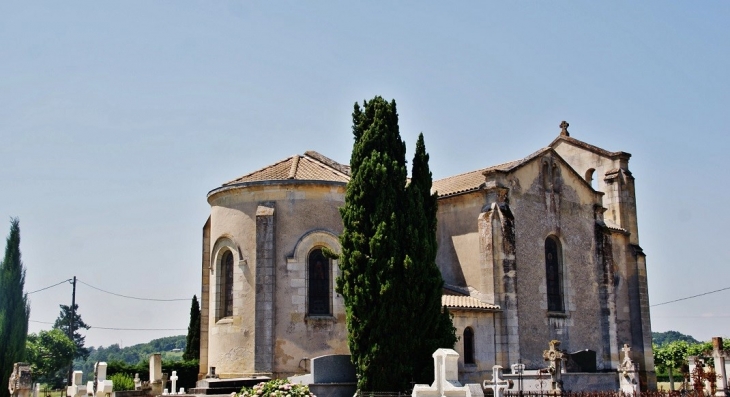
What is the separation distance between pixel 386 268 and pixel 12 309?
552 inches

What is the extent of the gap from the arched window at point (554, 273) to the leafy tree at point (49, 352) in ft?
136

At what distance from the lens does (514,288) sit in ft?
96.1

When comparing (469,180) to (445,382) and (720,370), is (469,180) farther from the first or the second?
(445,382)

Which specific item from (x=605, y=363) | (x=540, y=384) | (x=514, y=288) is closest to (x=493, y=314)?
(x=514, y=288)

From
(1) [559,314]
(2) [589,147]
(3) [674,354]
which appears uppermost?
(2) [589,147]

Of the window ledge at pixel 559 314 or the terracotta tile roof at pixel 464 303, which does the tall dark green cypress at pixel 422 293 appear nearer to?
the terracotta tile roof at pixel 464 303

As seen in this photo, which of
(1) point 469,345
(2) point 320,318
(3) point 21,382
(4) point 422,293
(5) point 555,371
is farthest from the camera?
(1) point 469,345

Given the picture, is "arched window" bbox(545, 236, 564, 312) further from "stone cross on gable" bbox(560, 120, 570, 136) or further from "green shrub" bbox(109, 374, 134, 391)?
"green shrub" bbox(109, 374, 134, 391)

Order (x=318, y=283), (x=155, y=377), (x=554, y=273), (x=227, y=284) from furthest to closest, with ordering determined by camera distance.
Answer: (x=554, y=273)
(x=155, y=377)
(x=227, y=284)
(x=318, y=283)

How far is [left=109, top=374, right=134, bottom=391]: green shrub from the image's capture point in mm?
32681

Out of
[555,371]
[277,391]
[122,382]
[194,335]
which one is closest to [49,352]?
[194,335]

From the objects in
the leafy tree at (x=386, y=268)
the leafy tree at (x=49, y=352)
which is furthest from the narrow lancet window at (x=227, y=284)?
the leafy tree at (x=49, y=352)

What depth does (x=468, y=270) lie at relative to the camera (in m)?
30.2

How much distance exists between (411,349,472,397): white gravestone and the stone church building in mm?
8686
